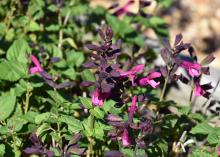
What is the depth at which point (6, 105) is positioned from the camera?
98.8 inches

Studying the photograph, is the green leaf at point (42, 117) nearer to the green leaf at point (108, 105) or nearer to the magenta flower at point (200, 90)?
the green leaf at point (108, 105)

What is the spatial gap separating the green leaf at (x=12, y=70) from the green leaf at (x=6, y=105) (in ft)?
0.48

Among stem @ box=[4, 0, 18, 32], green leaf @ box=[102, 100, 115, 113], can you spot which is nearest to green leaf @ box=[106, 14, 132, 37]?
stem @ box=[4, 0, 18, 32]

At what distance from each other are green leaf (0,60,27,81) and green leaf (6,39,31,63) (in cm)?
17

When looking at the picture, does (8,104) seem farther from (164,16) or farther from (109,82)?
(164,16)

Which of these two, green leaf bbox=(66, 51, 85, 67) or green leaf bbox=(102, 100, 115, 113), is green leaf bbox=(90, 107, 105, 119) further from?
green leaf bbox=(66, 51, 85, 67)

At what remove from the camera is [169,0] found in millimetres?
3697

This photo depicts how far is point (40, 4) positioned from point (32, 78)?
69 centimetres

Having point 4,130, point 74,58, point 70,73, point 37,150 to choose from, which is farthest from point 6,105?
point 74,58

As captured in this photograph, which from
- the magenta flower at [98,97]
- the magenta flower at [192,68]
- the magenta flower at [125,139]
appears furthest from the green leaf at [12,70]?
the magenta flower at [192,68]

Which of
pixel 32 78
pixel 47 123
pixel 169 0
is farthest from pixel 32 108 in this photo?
pixel 169 0

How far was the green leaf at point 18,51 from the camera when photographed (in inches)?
114

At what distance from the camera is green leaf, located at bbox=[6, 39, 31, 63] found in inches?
114

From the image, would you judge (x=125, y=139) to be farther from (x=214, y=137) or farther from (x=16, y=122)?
(x=16, y=122)
